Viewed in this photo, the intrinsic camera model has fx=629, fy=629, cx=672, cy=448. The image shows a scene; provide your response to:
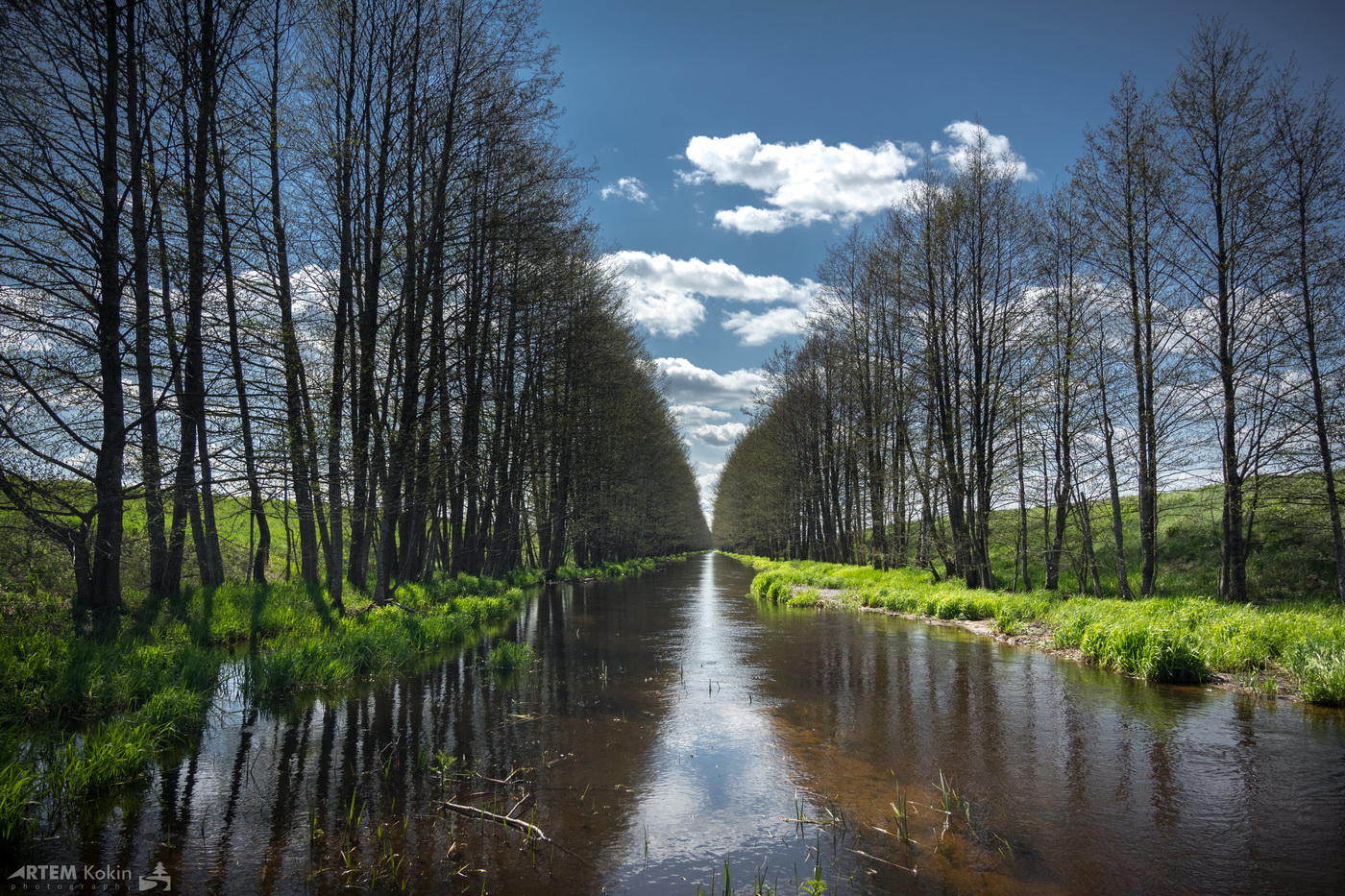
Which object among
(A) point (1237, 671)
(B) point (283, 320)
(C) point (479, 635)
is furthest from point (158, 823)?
(A) point (1237, 671)

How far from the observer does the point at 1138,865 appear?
3.98 m

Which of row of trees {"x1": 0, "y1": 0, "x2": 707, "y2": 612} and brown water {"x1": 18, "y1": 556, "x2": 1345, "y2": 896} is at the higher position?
row of trees {"x1": 0, "y1": 0, "x2": 707, "y2": 612}

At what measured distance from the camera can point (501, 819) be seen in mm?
4379

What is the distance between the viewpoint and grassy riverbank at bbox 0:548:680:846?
4457 mm

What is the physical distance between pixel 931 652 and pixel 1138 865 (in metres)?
7.49

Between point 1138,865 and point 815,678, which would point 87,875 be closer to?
point 1138,865

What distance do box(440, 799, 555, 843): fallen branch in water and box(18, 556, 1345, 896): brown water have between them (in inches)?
2.0

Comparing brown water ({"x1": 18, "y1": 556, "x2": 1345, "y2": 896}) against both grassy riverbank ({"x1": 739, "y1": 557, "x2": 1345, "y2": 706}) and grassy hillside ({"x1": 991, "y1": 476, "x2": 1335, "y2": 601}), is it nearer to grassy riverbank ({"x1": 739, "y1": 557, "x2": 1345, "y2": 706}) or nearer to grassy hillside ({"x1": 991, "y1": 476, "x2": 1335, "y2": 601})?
grassy riverbank ({"x1": 739, "y1": 557, "x2": 1345, "y2": 706})

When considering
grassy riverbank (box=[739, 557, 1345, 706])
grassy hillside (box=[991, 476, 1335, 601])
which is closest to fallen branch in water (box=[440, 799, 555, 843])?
grassy riverbank (box=[739, 557, 1345, 706])

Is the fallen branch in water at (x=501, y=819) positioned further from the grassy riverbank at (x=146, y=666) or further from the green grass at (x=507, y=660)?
the green grass at (x=507, y=660)

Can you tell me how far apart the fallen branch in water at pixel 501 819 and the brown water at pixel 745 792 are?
0.16 feet

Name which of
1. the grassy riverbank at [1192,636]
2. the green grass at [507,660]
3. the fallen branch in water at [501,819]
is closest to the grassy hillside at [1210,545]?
the grassy riverbank at [1192,636]

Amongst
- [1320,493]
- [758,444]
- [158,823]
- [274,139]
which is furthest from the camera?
[758,444]

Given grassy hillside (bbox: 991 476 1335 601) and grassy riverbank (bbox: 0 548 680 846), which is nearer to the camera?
grassy riverbank (bbox: 0 548 680 846)
